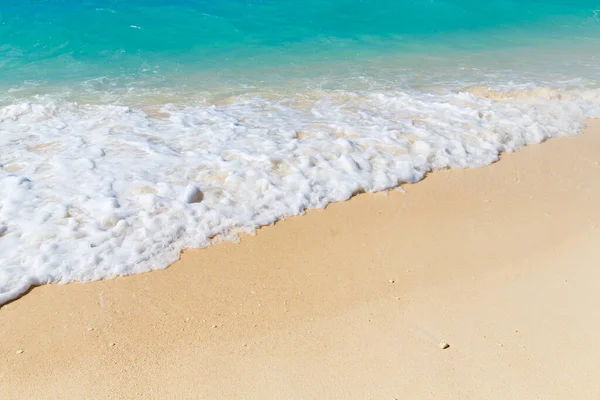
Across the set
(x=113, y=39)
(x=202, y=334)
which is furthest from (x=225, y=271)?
(x=113, y=39)

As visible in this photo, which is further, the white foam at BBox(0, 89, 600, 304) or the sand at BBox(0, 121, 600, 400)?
the white foam at BBox(0, 89, 600, 304)

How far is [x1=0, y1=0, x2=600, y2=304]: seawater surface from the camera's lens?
4.20m

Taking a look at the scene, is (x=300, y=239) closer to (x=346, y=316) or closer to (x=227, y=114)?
(x=346, y=316)

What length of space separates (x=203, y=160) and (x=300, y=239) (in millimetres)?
1740

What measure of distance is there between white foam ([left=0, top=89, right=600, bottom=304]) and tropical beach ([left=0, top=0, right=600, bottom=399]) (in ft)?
0.08

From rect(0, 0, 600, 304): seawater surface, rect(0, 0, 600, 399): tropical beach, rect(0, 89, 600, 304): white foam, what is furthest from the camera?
rect(0, 0, 600, 304): seawater surface

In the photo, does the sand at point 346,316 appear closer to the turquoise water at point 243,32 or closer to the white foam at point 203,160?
the white foam at point 203,160

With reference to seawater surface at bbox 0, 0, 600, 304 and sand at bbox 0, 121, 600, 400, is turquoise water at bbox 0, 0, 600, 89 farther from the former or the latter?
sand at bbox 0, 121, 600, 400

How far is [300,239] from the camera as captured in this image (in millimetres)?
4148

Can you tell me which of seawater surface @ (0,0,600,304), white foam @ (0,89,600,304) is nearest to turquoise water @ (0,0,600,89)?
seawater surface @ (0,0,600,304)

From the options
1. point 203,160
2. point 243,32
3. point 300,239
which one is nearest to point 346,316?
point 300,239

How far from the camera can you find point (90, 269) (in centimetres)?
365

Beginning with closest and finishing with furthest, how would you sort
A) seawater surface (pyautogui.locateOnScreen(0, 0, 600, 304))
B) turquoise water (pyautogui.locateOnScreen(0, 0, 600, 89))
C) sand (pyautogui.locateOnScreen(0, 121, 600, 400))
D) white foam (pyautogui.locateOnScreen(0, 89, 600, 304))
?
sand (pyautogui.locateOnScreen(0, 121, 600, 400))
white foam (pyautogui.locateOnScreen(0, 89, 600, 304))
seawater surface (pyautogui.locateOnScreen(0, 0, 600, 304))
turquoise water (pyautogui.locateOnScreen(0, 0, 600, 89))

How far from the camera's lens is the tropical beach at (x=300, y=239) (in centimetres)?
290
